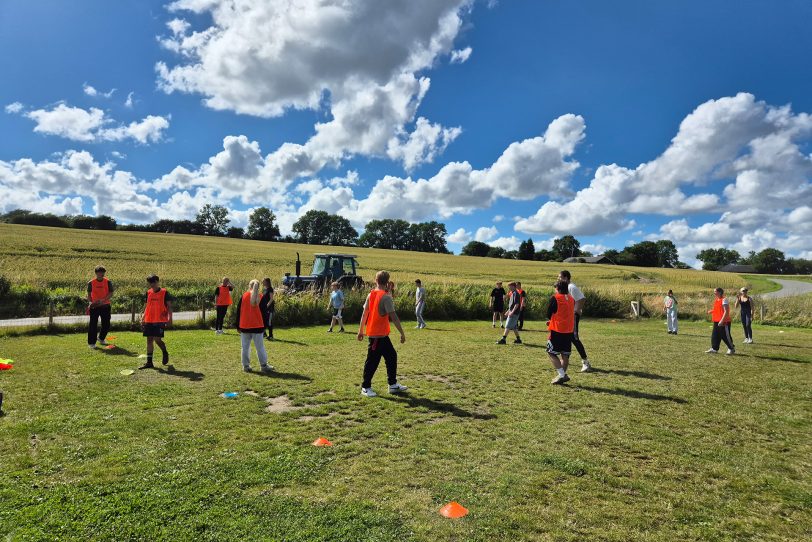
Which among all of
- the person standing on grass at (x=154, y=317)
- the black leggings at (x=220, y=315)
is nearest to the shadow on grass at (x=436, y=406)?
the person standing on grass at (x=154, y=317)

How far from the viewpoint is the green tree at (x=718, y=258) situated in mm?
132875

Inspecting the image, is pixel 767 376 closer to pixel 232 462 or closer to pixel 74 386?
pixel 232 462

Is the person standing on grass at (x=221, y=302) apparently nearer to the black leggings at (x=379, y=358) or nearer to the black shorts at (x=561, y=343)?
the black leggings at (x=379, y=358)

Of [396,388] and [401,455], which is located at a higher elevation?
[396,388]

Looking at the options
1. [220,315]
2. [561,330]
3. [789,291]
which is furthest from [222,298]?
[789,291]

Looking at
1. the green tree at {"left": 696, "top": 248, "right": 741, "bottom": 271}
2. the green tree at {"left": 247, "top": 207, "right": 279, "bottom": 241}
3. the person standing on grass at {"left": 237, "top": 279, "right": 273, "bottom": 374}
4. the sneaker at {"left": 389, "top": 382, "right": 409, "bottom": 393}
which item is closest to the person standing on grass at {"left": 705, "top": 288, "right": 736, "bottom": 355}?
the sneaker at {"left": 389, "top": 382, "right": 409, "bottom": 393}

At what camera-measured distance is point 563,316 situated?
326 inches

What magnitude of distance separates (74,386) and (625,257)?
120258mm

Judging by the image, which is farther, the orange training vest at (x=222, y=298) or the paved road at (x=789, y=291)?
the paved road at (x=789, y=291)

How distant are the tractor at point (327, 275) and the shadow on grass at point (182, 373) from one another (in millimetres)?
10227

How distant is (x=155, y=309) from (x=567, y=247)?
5012 inches

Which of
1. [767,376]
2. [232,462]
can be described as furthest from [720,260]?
[232,462]

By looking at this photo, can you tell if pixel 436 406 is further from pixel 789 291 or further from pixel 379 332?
pixel 789 291

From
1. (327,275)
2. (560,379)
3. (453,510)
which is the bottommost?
(453,510)
